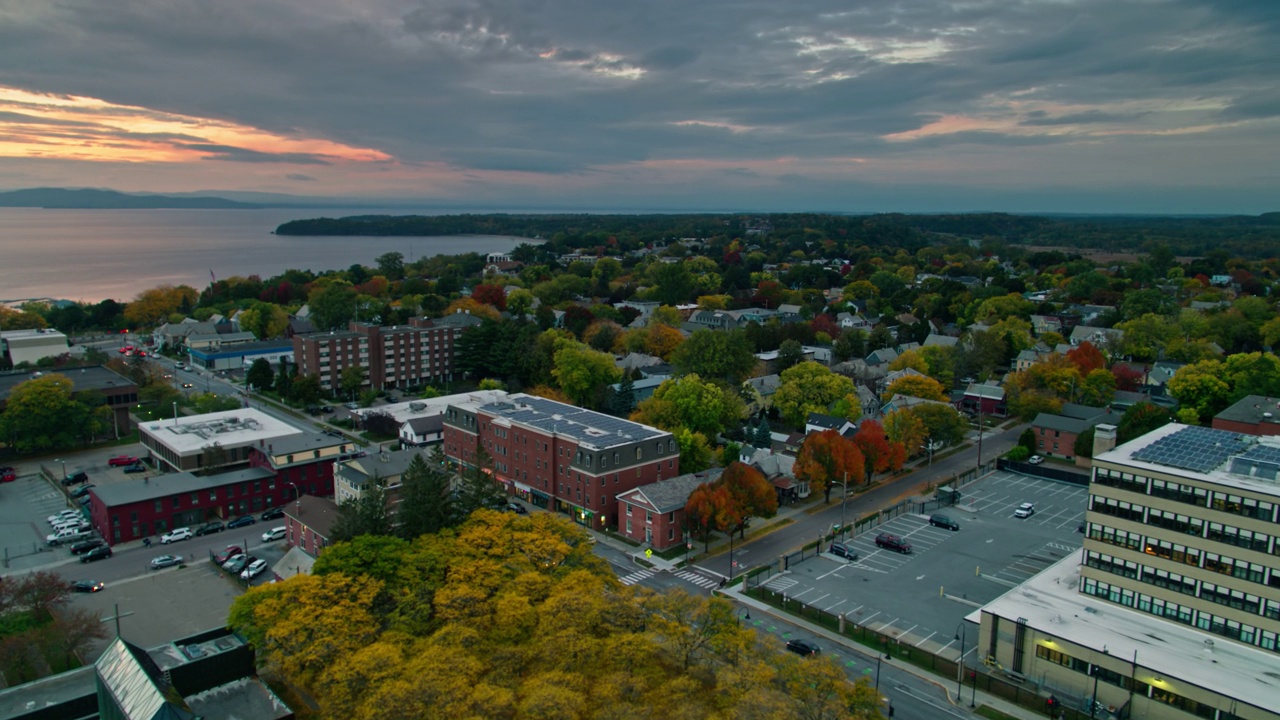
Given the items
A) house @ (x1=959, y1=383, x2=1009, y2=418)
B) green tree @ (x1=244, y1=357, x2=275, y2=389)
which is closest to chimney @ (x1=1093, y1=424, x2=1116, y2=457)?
house @ (x1=959, y1=383, x2=1009, y2=418)

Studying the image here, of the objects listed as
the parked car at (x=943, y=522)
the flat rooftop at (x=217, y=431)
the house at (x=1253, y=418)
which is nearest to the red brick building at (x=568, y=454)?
the flat rooftop at (x=217, y=431)

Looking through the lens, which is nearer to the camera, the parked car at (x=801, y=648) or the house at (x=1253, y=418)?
the parked car at (x=801, y=648)

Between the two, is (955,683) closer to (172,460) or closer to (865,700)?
(865,700)

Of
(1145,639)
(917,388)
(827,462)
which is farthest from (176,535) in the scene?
(917,388)

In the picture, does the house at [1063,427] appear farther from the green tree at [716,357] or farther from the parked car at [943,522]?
the green tree at [716,357]

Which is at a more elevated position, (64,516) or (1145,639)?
(1145,639)

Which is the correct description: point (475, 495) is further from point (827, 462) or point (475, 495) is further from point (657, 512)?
point (827, 462)

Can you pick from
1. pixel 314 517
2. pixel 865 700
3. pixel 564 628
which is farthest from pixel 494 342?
pixel 865 700
